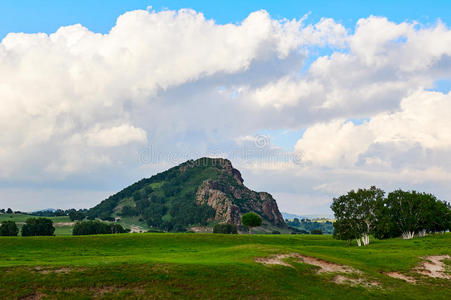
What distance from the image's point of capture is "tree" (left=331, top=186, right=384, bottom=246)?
91375mm

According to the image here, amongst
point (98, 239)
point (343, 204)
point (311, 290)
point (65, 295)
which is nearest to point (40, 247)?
point (98, 239)

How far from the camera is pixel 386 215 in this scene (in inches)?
3856

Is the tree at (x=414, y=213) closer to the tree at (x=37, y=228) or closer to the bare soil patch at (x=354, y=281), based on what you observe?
the bare soil patch at (x=354, y=281)

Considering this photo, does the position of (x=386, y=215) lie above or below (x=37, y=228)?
above

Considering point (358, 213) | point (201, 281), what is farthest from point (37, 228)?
point (201, 281)

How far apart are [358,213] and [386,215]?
38.4 feet

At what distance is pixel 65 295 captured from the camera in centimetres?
3316

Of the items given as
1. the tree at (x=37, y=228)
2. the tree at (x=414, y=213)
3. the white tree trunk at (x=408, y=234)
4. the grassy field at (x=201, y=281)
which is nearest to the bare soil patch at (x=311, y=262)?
the grassy field at (x=201, y=281)

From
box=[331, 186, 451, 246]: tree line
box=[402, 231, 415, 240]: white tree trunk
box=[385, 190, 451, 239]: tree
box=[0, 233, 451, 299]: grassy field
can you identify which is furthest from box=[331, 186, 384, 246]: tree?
box=[0, 233, 451, 299]: grassy field

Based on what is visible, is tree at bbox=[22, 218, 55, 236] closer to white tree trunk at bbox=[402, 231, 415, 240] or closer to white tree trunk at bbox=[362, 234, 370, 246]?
white tree trunk at bbox=[362, 234, 370, 246]

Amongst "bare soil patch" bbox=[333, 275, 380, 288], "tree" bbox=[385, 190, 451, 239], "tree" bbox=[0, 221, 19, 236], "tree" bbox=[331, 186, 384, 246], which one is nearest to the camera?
"bare soil patch" bbox=[333, 275, 380, 288]

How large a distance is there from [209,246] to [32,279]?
5123cm

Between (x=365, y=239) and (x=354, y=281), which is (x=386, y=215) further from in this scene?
(x=354, y=281)

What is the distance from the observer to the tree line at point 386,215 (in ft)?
301
